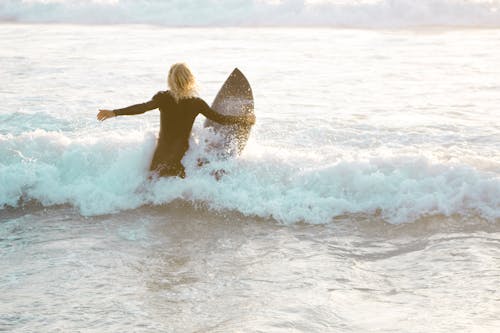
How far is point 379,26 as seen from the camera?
22469 millimetres

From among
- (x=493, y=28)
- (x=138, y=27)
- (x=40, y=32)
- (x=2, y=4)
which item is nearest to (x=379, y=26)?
(x=493, y=28)

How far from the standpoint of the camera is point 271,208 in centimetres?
714

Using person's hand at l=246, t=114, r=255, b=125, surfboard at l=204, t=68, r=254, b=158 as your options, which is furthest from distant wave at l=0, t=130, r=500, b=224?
person's hand at l=246, t=114, r=255, b=125

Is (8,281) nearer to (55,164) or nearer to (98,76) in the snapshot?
(55,164)

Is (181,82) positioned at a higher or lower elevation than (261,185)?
higher

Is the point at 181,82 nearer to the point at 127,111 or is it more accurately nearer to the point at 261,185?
the point at 127,111

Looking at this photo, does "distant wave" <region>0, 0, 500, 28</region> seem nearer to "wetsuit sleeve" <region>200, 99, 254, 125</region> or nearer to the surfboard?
the surfboard

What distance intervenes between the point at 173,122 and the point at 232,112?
1389mm

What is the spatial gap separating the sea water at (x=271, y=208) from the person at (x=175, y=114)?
0.20m

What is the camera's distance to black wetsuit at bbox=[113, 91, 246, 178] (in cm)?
705

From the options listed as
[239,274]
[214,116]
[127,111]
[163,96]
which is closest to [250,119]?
[214,116]

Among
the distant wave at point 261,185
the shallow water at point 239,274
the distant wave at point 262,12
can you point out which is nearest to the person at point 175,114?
the distant wave at point 261,185

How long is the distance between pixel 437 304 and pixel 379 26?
1851 centimetres

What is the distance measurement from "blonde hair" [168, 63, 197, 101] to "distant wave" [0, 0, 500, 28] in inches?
647
